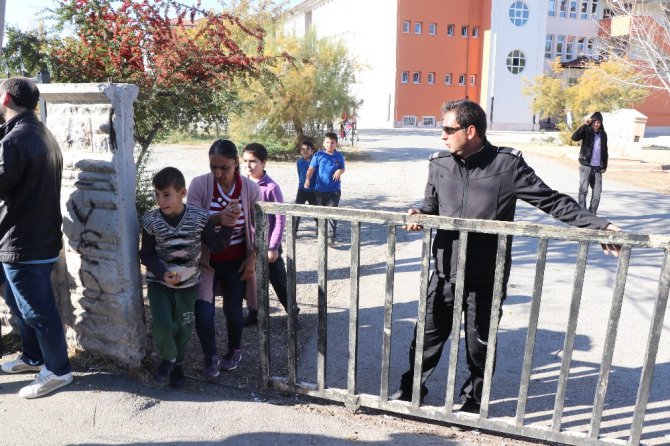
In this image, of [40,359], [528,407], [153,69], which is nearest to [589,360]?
[528,407]

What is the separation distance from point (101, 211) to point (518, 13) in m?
49.2

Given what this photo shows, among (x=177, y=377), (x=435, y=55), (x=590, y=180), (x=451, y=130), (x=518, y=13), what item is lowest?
(x=177, y=377)

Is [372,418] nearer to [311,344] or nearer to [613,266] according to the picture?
[311,344]

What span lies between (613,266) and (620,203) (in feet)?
16.8

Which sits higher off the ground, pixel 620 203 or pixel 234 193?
pixel 234 193

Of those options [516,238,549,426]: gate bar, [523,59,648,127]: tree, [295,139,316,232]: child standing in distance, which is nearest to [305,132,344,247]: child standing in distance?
[295,139,316,232]: child standing in distance

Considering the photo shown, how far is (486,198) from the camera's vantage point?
10.4ft

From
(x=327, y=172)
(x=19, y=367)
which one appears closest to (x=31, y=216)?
(x=19, y=367)

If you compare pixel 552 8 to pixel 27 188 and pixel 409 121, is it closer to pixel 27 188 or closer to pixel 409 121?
pixel 409 121

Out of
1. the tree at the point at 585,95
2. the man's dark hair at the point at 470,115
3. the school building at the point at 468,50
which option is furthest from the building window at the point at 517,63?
the man's dark hair at the point at 470,115

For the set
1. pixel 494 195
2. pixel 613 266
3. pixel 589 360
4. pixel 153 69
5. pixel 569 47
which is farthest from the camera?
pixel 569 47

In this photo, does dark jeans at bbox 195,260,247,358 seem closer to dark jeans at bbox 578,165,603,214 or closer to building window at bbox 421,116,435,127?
dark jeans at bbox 578,165,603,214

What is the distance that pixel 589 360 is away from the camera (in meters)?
4.27

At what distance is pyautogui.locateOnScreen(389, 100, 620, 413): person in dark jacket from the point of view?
3150mm
